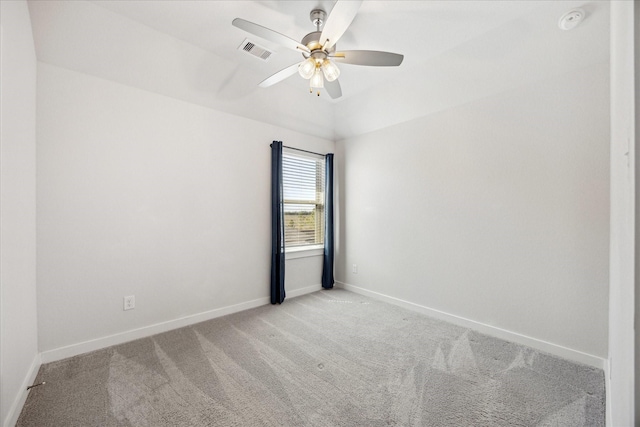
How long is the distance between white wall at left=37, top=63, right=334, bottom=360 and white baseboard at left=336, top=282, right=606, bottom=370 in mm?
1921

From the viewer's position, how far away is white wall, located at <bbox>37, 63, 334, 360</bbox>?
2084 millimetres

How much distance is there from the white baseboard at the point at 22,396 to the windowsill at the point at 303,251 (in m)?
2.41

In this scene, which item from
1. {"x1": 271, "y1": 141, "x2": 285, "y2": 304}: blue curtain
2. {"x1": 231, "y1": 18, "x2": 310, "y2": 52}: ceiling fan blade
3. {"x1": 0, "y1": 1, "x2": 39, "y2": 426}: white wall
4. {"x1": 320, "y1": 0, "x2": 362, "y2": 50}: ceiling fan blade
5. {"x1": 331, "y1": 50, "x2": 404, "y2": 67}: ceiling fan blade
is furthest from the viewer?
{"x1": 271, "y1": 141, "x2": 285, "y2": 304}: blue curtain

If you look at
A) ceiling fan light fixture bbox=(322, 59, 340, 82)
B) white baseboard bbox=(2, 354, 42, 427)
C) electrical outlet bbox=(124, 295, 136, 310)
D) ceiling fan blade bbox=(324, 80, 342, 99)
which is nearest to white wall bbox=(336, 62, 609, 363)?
ceiling fan blade bbox=(324, 80, 342, 99)

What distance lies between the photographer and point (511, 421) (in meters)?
1.52

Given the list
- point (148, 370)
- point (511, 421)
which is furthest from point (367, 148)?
point (148, 370)

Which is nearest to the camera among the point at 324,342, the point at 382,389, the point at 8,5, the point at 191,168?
the point at 8,5

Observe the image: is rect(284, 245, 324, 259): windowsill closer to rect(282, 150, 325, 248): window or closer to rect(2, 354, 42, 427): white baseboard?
rect(282, 150, 325, 248): window

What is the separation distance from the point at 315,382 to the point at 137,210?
2187 millimetres

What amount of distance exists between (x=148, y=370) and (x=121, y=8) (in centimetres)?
274

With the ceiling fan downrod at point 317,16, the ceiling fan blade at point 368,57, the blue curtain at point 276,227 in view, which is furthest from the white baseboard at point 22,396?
the ceiling fan downrod at point 317,16

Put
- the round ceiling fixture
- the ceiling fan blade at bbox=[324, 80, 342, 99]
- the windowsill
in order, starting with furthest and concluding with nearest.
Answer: the windowsill < the ceiling fan blade at bbox=[324, 80, 342, 99] < the round ceiling fixture

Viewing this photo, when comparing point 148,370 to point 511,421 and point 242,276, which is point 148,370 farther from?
point 511,421

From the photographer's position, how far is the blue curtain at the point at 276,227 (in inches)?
133
